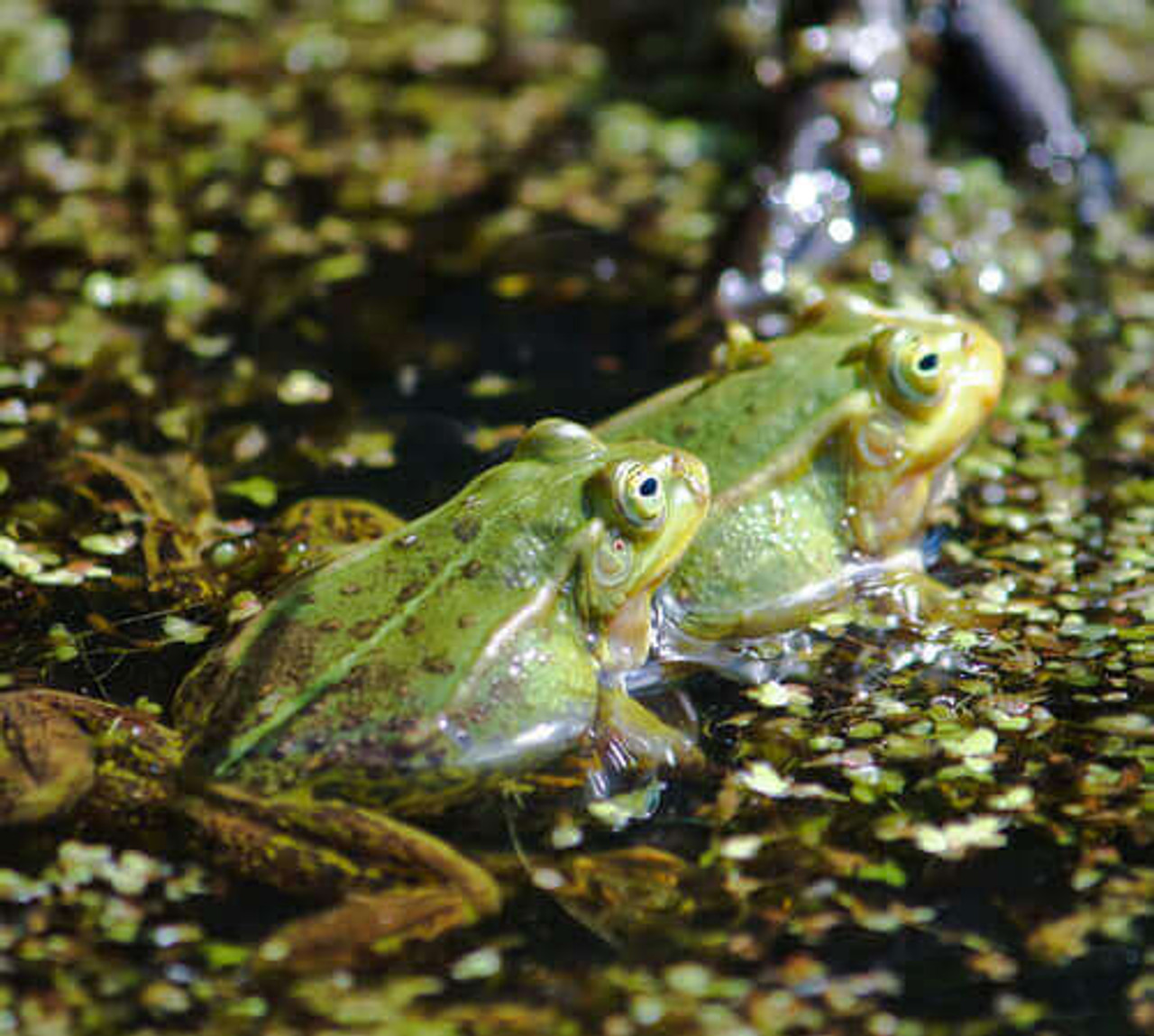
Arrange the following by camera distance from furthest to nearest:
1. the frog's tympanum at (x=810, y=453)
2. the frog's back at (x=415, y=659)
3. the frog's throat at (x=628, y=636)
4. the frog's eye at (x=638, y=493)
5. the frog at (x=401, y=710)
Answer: the frog's tympanum at (x=810, y=453) → the frog's throat at (x=628, y=636) → the frog's eye at (x=638, y=493) → the frog's back at (x=415, y=659) → the frog at (x=401, y=710)

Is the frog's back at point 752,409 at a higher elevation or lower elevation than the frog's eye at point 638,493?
higher

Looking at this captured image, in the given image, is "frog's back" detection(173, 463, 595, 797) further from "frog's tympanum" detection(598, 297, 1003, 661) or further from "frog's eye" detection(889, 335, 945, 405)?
"frog's eye" detection(889, 335, 945, 405)

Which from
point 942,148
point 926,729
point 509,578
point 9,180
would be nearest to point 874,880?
point 926,729

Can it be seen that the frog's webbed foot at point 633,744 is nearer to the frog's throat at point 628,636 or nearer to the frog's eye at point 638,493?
the frog's throat at point 628,636

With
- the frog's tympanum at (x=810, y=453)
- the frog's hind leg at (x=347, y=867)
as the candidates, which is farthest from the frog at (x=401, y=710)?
the frog's tympanum at (x=810, y=453)

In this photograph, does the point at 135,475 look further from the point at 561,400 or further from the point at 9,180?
the point at 9,180
